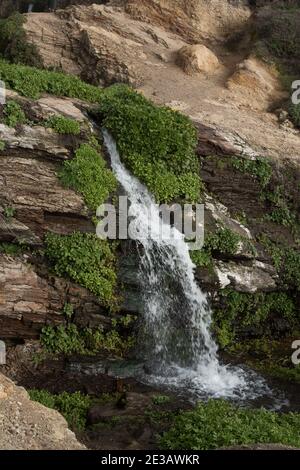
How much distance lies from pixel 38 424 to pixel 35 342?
3363 mm

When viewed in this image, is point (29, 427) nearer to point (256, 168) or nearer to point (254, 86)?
point (256, 168)

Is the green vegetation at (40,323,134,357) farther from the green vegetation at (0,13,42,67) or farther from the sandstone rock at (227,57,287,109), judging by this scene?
the green vegetation at (0,13,42,67)

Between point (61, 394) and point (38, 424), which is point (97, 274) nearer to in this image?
point (61, 394)

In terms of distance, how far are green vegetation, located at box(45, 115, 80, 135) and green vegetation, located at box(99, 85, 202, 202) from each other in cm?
114

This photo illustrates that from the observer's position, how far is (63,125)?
483 inches

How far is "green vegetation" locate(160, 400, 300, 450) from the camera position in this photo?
7.01 metres

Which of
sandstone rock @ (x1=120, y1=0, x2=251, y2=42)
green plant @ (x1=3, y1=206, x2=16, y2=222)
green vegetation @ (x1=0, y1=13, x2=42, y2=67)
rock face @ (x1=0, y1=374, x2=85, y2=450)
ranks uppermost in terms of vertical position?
sandstone rock @ (x1=120, y1=0, x2=251, y2=42)

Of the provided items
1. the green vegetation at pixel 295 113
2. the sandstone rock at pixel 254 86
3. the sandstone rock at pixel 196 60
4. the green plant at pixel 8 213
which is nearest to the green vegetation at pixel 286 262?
the green vegetation at pixel 295 113

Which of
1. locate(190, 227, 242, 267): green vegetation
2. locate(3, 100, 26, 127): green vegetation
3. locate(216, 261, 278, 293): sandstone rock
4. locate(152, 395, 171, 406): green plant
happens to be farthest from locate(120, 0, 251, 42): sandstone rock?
locate(152, 395, 171, 406): green plant

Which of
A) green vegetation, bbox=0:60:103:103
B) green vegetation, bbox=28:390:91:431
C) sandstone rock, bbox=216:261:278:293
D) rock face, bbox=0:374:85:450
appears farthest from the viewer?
green vegetation, bbox=0:60:103:103

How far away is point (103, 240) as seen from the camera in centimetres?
1144

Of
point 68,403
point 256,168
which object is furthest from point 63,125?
point 68,403

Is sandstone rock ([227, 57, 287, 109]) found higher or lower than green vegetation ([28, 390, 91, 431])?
higher

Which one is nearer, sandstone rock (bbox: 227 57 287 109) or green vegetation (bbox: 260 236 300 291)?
green vegetation (bbox: 260 236 300 291)
